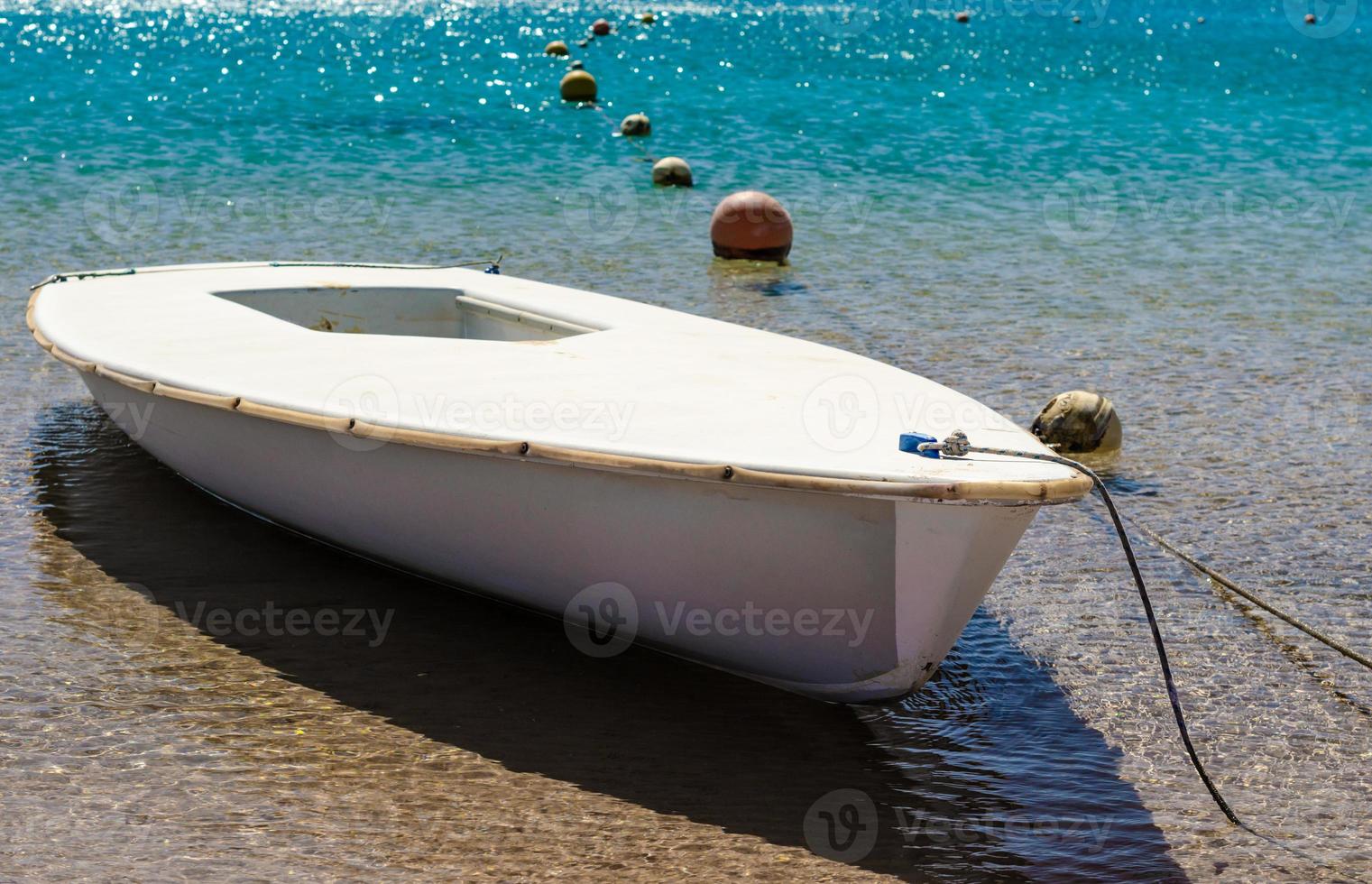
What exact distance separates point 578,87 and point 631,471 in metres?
22.6

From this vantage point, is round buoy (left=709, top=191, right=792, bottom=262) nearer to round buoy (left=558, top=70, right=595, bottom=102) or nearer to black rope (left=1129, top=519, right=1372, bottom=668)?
black rope (left=1129, top=519, right=1372, bottom=668)

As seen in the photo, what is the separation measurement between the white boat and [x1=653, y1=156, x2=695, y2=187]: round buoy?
10.6 m

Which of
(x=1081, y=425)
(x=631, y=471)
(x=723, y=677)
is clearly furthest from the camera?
(x=1081, y=425)

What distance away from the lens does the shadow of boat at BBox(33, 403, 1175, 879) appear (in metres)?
4.58

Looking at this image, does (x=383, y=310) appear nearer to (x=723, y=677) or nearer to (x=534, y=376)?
(x=534, y=376)

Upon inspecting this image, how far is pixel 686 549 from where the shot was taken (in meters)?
5.02

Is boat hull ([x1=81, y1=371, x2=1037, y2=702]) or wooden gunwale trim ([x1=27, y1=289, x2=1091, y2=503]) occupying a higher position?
wooden gunwale trim ([x1=27, y1=289, x2=1091, y2=503])

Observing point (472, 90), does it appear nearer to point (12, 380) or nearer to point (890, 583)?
point (12, 380)

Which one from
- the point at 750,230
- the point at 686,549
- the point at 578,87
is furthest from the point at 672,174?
the point at 686,549

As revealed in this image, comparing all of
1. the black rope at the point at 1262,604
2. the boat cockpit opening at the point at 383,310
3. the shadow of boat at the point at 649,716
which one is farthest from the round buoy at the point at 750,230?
the shadow of boat at the point at 649,716

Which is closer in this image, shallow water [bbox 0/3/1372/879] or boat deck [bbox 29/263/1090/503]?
shallow water [bbox 0/3/1372/879]

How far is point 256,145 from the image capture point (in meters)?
20.1

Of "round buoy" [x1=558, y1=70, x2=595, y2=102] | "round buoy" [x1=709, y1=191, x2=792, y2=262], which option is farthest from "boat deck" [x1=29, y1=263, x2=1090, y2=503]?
"round buoy" [x1=558, y1=70, x2=595, y2=102]

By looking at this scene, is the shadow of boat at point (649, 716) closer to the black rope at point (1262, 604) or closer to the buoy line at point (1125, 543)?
the buoy line at point (1125, 543)
